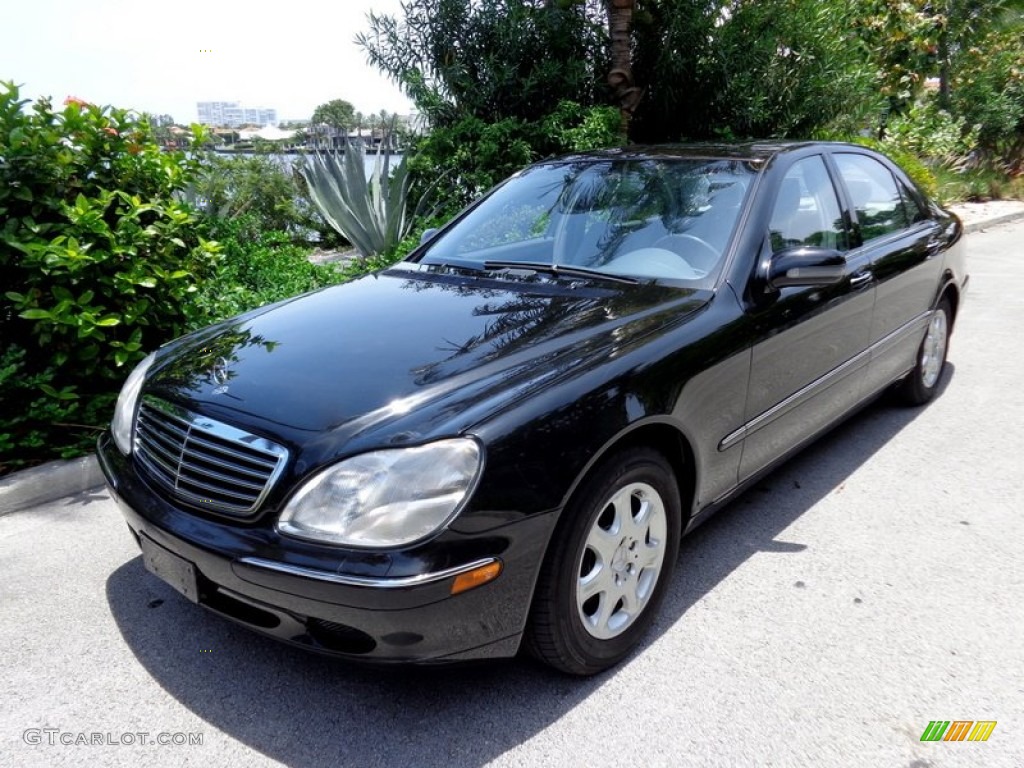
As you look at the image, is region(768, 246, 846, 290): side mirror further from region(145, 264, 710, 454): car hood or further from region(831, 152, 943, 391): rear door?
region(831, 152, 943, 391): rear door

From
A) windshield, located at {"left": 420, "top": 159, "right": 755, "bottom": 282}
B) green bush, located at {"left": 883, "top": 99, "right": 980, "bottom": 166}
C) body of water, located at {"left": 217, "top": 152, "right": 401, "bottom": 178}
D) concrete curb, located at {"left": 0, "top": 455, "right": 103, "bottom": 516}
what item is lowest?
concrete curb, located at {"left": 0, "top": 455, "right": 103, "bottom": 516}

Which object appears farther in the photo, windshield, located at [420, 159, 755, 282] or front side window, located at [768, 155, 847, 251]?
front side window, located at [768, 155, 847, 251]

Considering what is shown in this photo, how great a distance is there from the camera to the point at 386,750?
7.32 ft

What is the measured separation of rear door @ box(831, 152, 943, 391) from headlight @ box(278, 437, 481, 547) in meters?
2.56

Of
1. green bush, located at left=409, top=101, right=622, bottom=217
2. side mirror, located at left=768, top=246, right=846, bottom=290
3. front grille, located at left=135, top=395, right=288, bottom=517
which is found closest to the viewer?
front grille, located at left=135, top=395, right=288, bottom=517

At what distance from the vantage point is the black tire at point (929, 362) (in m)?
4.70

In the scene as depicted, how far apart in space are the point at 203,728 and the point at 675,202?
8.33 feet

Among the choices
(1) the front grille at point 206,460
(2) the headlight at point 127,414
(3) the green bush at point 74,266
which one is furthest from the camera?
(3) the green bush at point 74,266

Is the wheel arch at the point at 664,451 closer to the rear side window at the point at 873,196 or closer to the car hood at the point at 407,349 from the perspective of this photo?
the car hood at the point at 407,349

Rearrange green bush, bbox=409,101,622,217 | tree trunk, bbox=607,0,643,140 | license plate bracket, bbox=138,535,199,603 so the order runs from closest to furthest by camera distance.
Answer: license plate bracket, bbox=138,535,199,603 < green bush, bbox=409,101,622,217 < tree trunk, bbox=607,0,643,140

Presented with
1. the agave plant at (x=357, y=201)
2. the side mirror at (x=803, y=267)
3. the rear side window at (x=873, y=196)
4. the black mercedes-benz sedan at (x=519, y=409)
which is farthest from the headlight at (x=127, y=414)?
the agave plant at (x=357, y=201)

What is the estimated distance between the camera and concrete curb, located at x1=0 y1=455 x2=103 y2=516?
3719mm

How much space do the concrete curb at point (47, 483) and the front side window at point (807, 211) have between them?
3.30 meters

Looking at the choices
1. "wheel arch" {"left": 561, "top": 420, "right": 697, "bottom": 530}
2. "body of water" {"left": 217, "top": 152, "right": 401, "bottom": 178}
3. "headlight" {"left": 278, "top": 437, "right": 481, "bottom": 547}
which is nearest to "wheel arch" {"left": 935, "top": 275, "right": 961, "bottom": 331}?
"wheel arch" {"left": 561, "top": 420, "right": 697, "bottom": 530}
